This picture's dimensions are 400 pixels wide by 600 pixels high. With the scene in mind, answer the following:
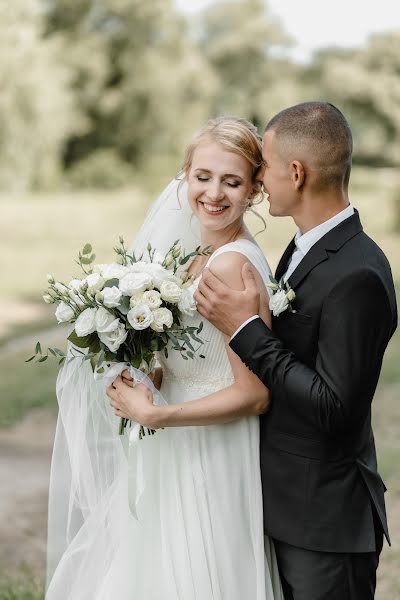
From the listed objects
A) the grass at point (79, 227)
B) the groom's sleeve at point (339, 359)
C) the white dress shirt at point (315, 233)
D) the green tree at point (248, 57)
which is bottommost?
the groom's sleeve at point (339, 359)

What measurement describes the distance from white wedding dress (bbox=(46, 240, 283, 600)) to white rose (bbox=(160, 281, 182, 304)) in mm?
177

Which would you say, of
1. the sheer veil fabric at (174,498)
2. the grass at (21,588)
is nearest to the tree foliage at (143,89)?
the grass at (21,588)

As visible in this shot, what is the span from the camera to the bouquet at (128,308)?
95.0 inches

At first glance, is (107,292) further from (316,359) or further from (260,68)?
(260,68)

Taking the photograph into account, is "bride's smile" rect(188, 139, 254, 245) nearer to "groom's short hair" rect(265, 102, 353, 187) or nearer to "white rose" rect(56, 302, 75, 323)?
"groom's short hair" rect(265, 102, 353, 187)

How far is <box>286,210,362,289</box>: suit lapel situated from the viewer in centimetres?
241

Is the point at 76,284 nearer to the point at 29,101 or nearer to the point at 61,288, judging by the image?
the point at 61,288

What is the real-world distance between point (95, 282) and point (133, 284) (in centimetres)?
11

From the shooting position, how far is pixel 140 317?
7.87ft

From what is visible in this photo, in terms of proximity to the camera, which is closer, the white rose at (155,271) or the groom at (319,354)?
the groom at (319,354)

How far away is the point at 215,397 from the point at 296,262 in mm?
453

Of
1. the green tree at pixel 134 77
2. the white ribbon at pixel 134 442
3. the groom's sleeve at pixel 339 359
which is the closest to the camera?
the groom's sleeve at pixel 339 359

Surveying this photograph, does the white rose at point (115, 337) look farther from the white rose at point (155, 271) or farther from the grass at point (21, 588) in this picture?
the grass at point (21, 588)

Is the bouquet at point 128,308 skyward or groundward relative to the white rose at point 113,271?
groundward
